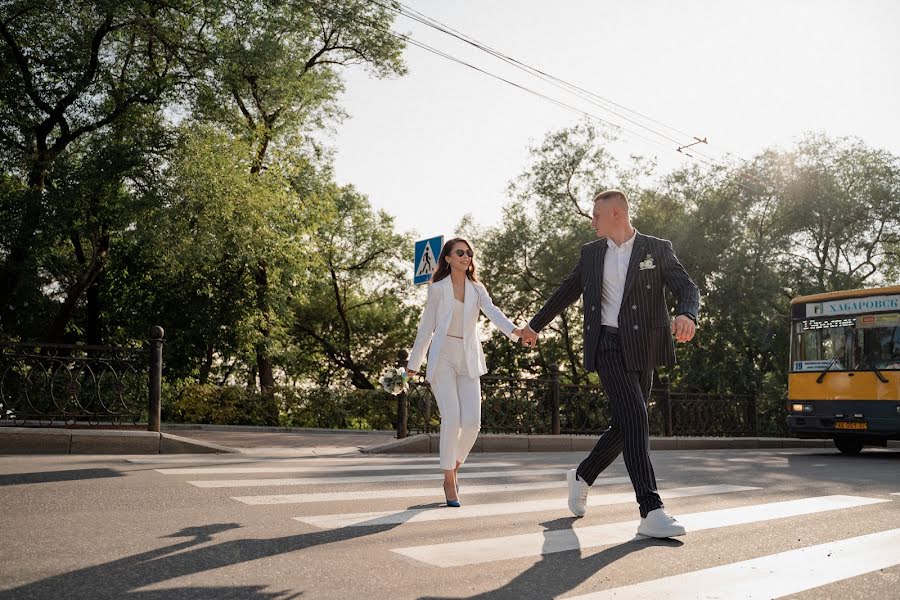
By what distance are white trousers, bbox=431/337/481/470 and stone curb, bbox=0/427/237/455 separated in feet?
16.6

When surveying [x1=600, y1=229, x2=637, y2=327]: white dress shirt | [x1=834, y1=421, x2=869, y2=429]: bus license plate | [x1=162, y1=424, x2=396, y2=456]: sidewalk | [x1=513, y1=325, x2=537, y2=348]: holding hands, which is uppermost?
[x1=600, y1=229, x2=637, y2=327]: white dress shirt

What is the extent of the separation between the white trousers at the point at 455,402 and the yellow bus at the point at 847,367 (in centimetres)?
1080

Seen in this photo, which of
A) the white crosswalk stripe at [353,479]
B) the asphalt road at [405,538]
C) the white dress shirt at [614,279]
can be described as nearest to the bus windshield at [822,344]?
the asphalt road at [405,538]

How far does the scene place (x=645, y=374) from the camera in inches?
186

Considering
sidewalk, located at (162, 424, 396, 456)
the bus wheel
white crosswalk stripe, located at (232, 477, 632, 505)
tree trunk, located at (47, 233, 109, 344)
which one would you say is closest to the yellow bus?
the bus wheel

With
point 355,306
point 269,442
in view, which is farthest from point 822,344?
point 355,306

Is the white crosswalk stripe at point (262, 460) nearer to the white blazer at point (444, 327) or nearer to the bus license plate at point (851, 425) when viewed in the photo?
the white blazer at point (444, 327)

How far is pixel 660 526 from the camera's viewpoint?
14.5 feet

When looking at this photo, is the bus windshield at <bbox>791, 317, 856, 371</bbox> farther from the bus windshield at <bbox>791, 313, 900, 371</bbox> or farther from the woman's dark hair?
the woman's dark hair

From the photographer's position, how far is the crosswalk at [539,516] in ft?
12.2

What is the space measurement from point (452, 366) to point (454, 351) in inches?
4.4

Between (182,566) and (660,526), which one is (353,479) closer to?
(660,526)

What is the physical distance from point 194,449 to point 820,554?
7569mm

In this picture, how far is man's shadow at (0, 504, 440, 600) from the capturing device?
10.1 feet
